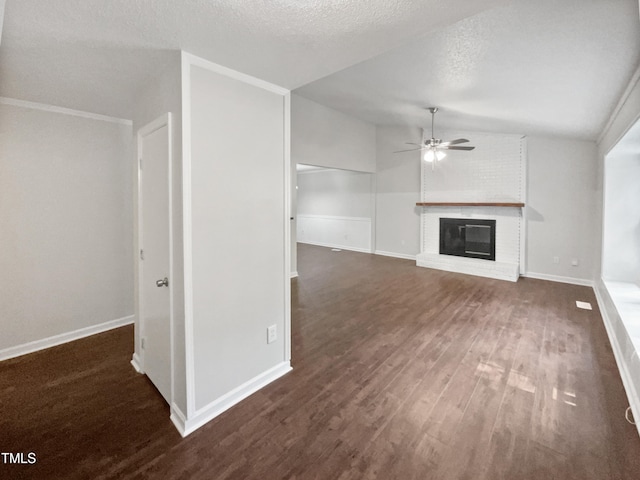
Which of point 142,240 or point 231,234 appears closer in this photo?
point 231,234

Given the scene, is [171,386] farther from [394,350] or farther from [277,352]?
[394,350]

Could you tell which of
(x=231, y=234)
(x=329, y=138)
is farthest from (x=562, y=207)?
(x=231, y=234)

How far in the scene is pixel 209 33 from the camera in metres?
1.51

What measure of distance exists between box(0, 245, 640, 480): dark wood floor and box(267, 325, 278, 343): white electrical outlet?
359mm

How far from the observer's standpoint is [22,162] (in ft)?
8.91

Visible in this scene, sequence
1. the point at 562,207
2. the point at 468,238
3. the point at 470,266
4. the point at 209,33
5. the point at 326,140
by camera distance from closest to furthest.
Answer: the point at 209,33
the point at 562,207
the point at 470,266
the point at 326,140
the point at 468,238

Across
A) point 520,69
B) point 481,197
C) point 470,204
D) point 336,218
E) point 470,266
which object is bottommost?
point 470,266

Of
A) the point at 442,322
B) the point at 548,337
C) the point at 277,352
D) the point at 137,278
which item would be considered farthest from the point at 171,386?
the point at 548,337

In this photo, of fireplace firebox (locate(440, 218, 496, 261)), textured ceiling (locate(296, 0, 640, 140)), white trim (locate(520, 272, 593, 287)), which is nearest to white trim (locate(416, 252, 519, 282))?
fireplace firebox (locate(440, 218, 496, 261))

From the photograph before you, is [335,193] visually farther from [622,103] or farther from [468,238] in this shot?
[622,103]

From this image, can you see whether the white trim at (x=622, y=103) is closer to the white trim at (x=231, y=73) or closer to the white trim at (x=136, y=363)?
the white trim at (x=231, y=73)

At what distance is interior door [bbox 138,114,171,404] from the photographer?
199 centimetres

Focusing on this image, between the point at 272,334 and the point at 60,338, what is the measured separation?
2.39 m

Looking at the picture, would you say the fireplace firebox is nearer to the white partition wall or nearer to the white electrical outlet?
the white partition wall
